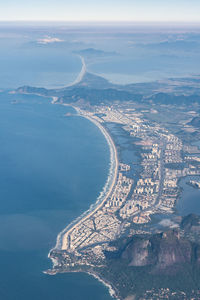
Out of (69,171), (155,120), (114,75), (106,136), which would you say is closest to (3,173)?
(69,171)

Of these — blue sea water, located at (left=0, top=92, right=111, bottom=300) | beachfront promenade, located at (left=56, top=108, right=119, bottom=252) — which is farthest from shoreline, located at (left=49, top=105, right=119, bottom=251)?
blue sea water, located at (left=0, top=92, right=111, bottom=300)

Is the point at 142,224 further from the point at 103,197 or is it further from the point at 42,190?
the point at 42,190

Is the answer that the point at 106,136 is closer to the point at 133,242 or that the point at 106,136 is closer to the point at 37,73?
the point at 133,242

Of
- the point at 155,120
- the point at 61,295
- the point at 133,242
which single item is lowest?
the point at 61,295

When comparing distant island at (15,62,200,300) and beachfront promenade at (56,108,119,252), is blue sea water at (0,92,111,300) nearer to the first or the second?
beachfront promenade at (56,108,119,252)

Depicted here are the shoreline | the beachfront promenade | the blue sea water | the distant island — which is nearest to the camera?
the blue sea water

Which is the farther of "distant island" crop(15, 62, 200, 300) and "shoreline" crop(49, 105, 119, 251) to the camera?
"shoreline" crop(49, 105, 119, 251)

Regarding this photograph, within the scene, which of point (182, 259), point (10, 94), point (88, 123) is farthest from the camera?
point (10, 94)

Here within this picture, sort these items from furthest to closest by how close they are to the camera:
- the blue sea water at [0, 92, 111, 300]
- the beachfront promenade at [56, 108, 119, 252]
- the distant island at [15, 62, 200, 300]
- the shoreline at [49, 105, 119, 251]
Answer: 1. the shoreline at [49, 105, 119, 251]
2. the beachfront promenade at [56, 108, 119, 252]
3. the distant island at [15, 62, 200, 300]
4. the blue sea water at [0, 92, 111, 300]
